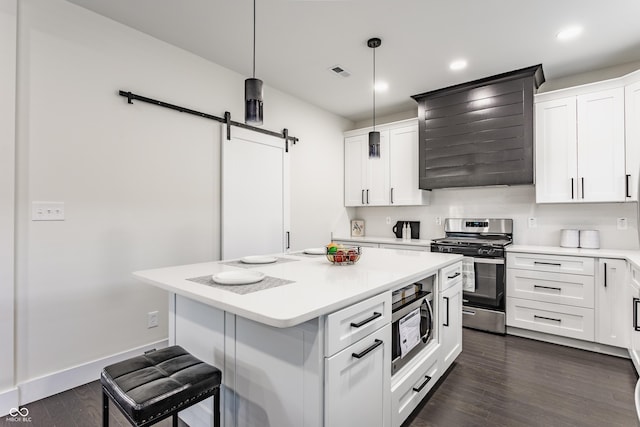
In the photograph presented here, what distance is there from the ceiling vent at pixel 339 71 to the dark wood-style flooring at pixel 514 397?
2.96 meters

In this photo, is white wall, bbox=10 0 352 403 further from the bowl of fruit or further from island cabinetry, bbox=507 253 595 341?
island cabinetry, bbox=507 253 595 341

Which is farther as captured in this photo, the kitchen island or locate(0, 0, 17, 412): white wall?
locate(0, 0, 17, 412): white wall

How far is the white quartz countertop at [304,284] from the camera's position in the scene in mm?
1130

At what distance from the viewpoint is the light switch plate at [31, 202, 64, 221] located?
2.14 m

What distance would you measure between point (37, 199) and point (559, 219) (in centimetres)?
466

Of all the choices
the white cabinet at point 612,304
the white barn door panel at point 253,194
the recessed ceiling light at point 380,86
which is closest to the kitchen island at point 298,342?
the white barn door panel at point 253,194

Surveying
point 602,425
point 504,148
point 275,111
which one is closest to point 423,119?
point 504,148

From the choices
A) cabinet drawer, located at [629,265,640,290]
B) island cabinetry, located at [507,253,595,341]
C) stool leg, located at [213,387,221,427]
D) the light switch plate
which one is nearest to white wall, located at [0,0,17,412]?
the light switch plate

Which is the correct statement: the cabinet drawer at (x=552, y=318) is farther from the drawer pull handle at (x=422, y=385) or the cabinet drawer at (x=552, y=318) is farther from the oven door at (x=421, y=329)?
the drawer pull handle at (x=422, y=385)

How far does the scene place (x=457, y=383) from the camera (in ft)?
7.57

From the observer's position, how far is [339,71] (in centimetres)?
338

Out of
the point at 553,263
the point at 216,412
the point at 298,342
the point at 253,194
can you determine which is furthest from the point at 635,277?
the point at 253,194

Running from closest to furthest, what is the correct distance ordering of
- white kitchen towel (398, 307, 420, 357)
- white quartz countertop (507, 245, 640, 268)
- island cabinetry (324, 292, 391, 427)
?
island cabinetry (324, 292, 391, 427) → white kitchen towel (398, 307, 420, 357) → white quartz countertop (507, 245, 640, 268)

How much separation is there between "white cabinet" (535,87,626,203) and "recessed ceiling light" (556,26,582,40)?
67 cm
